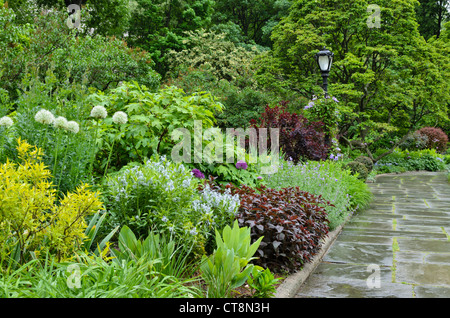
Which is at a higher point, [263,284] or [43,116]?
[43,116]

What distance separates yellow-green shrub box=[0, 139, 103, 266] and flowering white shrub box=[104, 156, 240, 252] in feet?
2.21

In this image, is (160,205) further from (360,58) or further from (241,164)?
(360,58)

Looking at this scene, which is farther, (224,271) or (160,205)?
(160,205)

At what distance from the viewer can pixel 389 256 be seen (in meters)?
4.54

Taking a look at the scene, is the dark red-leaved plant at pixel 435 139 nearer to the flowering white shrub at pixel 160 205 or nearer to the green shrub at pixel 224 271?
the flowering white shrub at pixel 160 205

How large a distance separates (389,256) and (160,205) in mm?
2640

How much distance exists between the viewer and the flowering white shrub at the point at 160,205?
3.44m

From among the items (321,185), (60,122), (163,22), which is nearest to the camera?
(60,122)

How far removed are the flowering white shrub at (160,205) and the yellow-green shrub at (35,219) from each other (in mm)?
673

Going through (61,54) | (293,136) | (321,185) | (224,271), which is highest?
(61,54)

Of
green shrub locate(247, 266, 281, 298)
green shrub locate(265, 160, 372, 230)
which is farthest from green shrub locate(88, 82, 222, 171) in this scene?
green shrub locate(247, 266, 281, 298)

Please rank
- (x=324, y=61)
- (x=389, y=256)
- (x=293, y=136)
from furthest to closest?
(x=324, y=61) < (x=293, y=136) < (x=389, y=256)

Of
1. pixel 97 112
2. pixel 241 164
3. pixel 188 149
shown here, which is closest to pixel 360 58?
pixel 241 164
